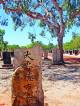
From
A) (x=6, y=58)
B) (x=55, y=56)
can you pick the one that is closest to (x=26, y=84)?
(x=6, y=58)

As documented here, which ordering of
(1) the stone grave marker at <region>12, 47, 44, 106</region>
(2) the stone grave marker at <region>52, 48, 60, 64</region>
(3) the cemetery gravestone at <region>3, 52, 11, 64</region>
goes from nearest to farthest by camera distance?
(1) the stone grave marker at <region>12, 47, 44, 106</region> → (3) the cemetery gravestone at <region>3, 52, 11, 64</region> → (2) the stone grave marker at <region>52, 48, 60, 64</region>

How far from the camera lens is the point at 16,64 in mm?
9195

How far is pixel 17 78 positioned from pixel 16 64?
0.43 m

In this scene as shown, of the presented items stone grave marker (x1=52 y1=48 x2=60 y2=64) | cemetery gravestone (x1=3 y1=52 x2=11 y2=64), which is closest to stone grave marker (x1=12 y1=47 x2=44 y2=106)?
cemetery gravestone (x1=3 y1=52 x2=11 y2=64)

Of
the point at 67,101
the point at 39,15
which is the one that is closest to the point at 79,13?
the point at 39,15

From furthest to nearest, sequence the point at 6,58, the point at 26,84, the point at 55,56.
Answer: the point at 55,56, the point at 6,58, the point at 26,84

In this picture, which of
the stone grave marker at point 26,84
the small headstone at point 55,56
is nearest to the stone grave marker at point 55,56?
the small headstone at point 55,56

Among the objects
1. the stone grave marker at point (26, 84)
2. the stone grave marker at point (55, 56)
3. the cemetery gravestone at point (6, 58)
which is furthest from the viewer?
the stone grave marker at point (55, 56)

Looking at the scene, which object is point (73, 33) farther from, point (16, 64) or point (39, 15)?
point (16, 64)

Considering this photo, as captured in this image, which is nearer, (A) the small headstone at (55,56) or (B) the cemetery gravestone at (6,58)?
(B) the cemetery gravestone at (6,58)

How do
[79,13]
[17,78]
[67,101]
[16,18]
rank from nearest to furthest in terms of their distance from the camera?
[17,78] → [67,101] → [79,13] → [16,18]

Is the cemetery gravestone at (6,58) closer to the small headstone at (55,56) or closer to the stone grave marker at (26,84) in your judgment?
the small headstone at (55,56)

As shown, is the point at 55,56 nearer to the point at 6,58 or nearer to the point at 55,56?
the point at 55,56

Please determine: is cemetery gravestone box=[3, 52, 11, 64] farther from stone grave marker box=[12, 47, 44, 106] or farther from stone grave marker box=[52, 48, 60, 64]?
stone grave marker box=[12, 47, 44, 106]
